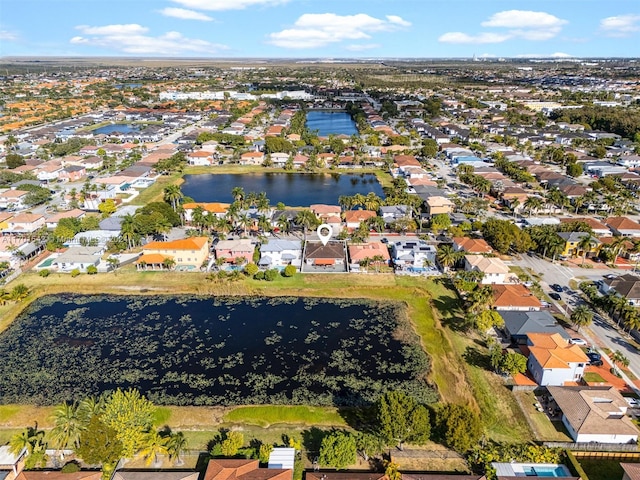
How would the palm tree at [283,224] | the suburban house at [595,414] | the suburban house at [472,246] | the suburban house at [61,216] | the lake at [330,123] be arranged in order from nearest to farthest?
the suburban house at [595,414] < the suburban house at [472,246] < the palm tree at [283,224] < the suburban house at [61,216] < the lake at [330,123]

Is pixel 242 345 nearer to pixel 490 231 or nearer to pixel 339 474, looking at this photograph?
pixel 339 474

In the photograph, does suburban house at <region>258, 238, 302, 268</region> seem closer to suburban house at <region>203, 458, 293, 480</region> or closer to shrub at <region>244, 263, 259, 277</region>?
shrub at <region>244, 263, 259, 277</region>

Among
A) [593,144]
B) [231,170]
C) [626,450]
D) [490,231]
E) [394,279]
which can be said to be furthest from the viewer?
[593,144]

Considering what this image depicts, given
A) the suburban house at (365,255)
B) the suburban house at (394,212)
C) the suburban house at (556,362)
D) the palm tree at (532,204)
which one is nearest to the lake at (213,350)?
the suburban house at (365,255)

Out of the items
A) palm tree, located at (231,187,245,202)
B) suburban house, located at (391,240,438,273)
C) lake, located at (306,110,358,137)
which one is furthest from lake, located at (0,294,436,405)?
lake, located at (306,110,358,137)

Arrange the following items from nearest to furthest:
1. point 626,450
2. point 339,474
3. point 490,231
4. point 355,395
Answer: point 339,474, point 626,450, point 355,395, point 490,231

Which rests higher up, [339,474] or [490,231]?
[490,231]

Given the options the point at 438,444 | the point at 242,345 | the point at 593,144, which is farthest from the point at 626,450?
the point at 593,144

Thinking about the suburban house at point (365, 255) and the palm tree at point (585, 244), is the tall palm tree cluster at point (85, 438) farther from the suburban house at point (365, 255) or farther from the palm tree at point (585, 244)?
the palm tree at point (585, 244)

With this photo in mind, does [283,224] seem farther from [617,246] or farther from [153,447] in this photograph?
[617,246]
